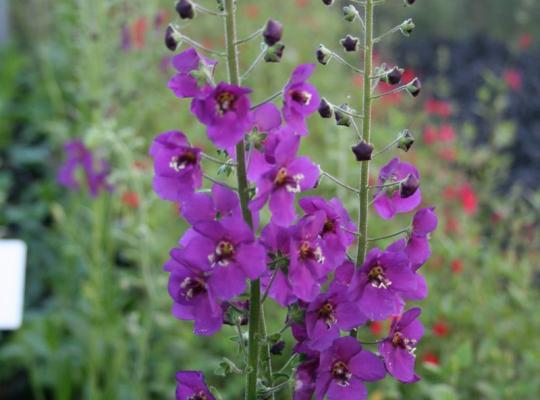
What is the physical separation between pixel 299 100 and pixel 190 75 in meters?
0.14

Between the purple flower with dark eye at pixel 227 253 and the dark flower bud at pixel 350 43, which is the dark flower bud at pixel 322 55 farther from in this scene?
the purple flower with dark eye at pixel 227 253

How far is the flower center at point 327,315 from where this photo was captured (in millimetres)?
1064

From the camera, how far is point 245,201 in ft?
3.48

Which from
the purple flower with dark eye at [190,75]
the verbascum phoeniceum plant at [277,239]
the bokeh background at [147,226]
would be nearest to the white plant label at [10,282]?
the bokeh background at [147,226]

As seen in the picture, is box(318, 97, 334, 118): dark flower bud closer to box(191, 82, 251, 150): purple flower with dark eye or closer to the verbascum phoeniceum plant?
the verbascum phoeniceum plant

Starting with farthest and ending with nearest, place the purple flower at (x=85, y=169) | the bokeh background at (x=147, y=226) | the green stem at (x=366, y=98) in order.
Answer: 1. the purple flower at (x=85, y=169)
2. the bokeh background at (x=147, y=226)
3. the green stem at (x=366, y=98)

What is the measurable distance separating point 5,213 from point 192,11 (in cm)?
329

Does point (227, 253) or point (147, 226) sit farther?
point (147, 226)

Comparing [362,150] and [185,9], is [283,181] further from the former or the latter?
[185,9]

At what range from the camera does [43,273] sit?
3.77 meters

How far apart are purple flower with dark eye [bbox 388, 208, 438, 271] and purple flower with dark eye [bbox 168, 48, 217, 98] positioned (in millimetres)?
327

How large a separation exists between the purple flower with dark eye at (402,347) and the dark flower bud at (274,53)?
37 cm

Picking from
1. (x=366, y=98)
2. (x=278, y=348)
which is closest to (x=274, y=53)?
(x=366, y=98)

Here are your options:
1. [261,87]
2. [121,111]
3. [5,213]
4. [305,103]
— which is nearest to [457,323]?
[121,111]
